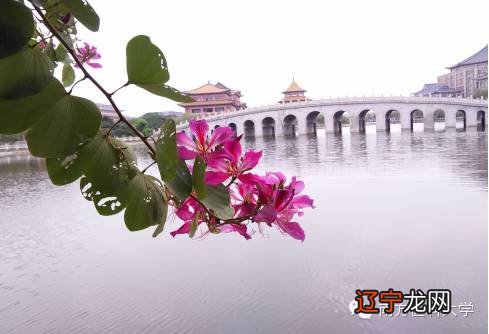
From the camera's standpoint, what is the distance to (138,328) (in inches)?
120

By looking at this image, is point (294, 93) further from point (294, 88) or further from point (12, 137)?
point (12, 137)

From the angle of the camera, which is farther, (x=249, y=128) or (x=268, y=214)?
(x=249, y=128)

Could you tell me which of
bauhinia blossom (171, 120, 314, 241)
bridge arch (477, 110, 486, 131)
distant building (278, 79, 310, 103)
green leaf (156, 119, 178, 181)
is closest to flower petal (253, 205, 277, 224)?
bauhinia blossom (171, 120, 314, 241)

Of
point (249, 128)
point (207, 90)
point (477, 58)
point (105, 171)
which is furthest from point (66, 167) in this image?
point (477, 58)

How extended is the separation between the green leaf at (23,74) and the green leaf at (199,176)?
0.45 feet

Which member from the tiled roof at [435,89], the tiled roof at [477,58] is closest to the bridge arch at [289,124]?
the tiled roof at [435,89]

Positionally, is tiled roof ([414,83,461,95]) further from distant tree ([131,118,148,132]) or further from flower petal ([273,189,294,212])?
flower petal ([273,189,294,212])

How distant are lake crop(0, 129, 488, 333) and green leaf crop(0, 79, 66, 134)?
2.90 meters

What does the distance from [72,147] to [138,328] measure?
305cm

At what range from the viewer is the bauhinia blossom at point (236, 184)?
406mm

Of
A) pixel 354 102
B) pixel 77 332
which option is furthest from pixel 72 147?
pixel 354 102

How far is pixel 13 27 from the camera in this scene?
0.30 meters

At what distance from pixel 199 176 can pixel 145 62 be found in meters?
0.11

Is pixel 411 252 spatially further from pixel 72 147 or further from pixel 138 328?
pixel 72 147
